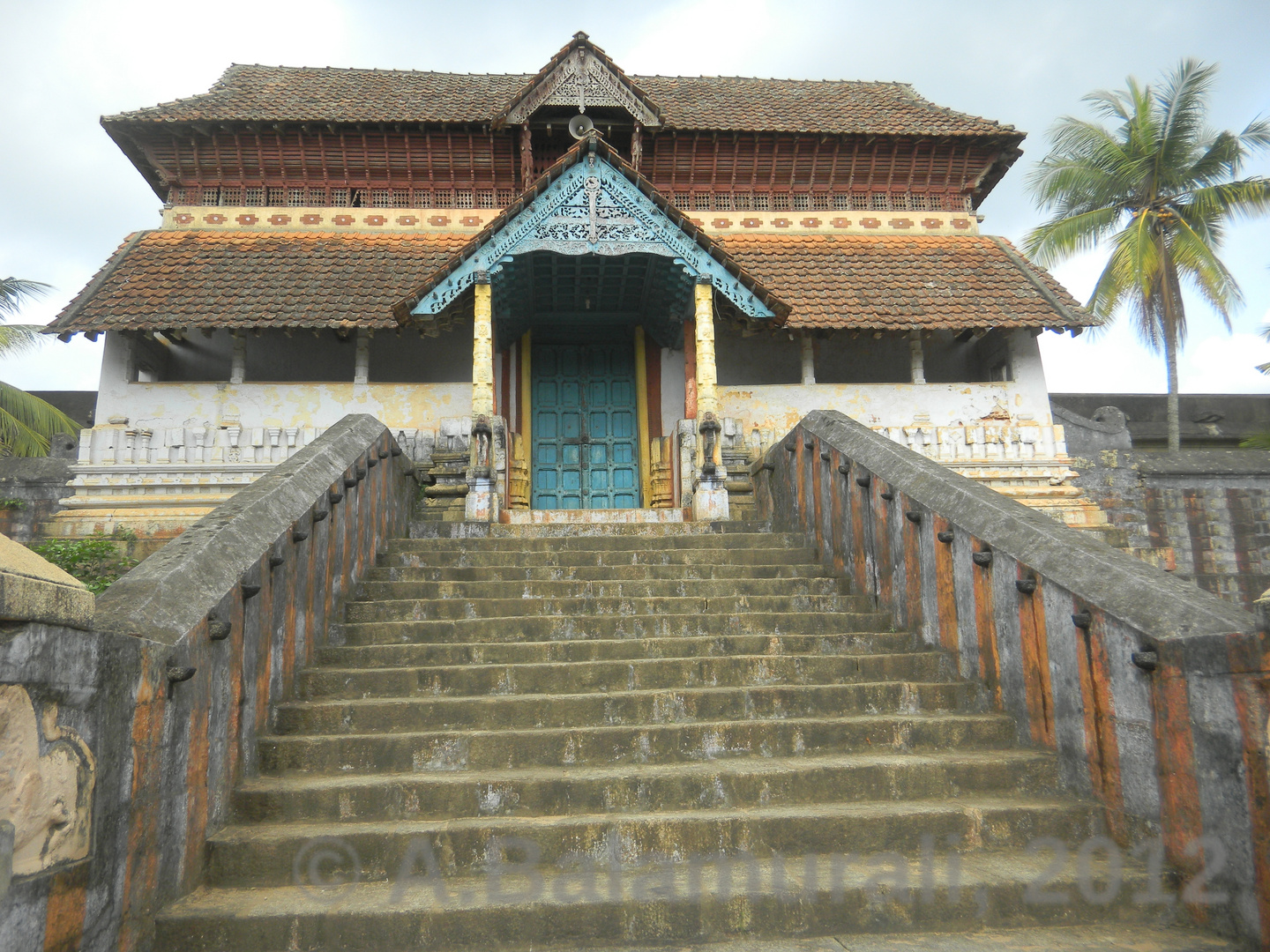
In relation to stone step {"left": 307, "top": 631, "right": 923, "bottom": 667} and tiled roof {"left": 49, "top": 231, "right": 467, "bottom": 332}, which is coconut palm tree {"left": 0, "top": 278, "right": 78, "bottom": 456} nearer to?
tiled roof {"left": 49, "top": 231, "right": 467, "bottom": 332}

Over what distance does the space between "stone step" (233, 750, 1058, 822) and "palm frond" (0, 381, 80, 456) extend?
14799 millimetres

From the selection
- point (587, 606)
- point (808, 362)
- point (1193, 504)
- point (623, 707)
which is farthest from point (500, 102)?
point (1193, 504)

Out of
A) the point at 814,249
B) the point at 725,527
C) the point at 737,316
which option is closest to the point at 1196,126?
the point at 814,249

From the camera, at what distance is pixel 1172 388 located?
1695 cm

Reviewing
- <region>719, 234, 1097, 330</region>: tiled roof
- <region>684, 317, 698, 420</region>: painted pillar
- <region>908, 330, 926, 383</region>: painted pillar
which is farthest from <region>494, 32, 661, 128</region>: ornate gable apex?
<region>908, 330, 926, 383</region>: painted pillar

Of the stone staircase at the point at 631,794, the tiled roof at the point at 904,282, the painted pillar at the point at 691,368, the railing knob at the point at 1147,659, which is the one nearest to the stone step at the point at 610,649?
the stone staircase at the point at 631,794

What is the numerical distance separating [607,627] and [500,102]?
36.0 ft

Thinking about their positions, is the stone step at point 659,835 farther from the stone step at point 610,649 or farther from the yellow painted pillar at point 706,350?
the yellow painted pillar at point 706,350

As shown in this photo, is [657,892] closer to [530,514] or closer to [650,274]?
[530,514]

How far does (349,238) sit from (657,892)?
1150cm

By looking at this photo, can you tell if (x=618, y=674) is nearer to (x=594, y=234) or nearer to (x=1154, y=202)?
(x=594, y=234)

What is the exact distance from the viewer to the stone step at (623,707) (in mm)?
4547

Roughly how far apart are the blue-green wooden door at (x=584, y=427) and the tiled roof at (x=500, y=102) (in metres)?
3.72

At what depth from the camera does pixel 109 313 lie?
10719 millimetres
